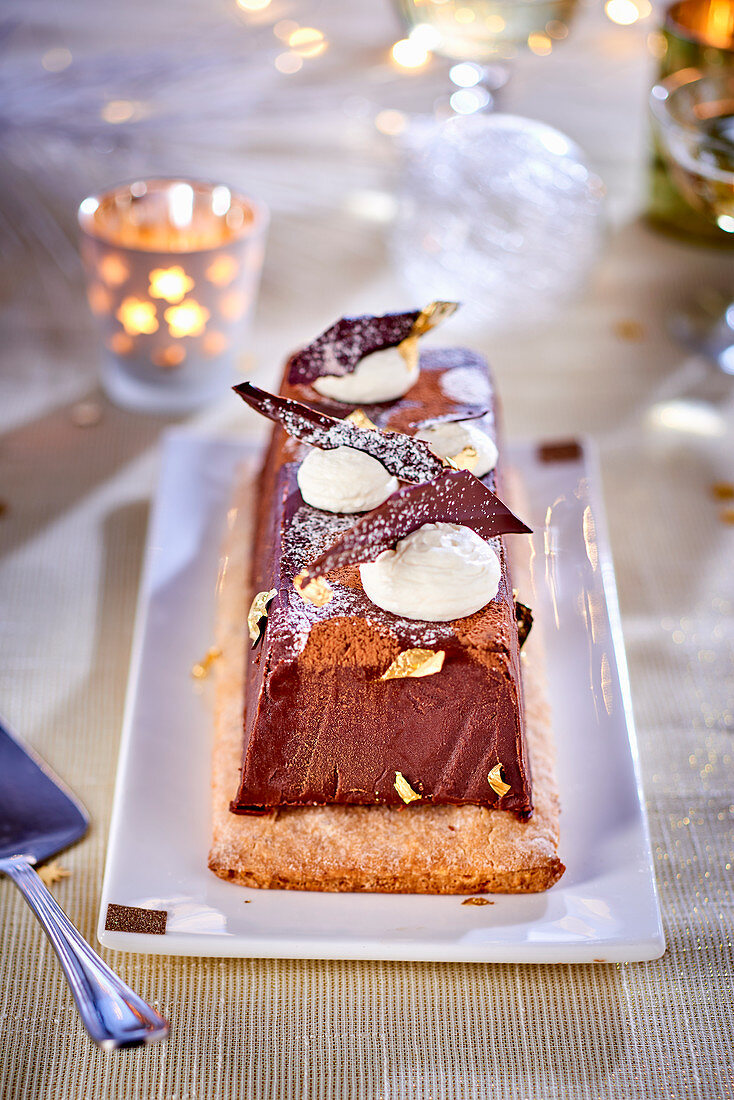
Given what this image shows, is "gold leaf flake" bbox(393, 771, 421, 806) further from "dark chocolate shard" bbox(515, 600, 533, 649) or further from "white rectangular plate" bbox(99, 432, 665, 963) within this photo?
"dark chocolate shard" bbox(515, 600, 533, 649)

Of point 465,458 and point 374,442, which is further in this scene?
point 465,458

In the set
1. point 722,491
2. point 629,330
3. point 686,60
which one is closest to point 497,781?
point 722,491

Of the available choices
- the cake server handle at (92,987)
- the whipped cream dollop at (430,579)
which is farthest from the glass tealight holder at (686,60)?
the cake server handle at (92,987)

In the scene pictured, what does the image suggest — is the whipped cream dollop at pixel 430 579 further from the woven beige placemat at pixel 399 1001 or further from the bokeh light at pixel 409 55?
the bokeh light at pixel 409 55

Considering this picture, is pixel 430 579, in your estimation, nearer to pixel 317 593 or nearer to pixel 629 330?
pixel 317 593

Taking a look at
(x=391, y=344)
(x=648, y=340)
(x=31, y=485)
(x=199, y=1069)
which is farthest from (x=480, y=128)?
(x=199, y=1069)

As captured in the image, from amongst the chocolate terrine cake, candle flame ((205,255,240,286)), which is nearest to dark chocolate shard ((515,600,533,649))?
the chocolate terrine cake
